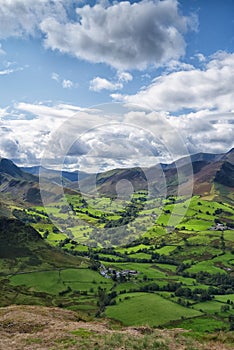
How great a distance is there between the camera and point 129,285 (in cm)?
15500

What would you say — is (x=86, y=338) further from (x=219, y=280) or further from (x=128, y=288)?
(x=219, y=280)

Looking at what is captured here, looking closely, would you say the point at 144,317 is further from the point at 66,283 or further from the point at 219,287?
the point at 219,287

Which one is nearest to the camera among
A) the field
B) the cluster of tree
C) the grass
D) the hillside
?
the hillside

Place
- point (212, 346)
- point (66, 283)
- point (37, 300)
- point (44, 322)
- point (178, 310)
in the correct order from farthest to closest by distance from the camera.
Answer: point (66, 283) → point (37, 300) → point (178, 310) → point (44, 322) → point (212, 346)

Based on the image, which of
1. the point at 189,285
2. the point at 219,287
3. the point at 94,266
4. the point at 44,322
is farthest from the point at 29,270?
the point at 44,322

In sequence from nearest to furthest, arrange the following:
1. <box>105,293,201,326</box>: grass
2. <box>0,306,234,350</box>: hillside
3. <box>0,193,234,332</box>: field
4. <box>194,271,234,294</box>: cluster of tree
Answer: <box>0,306,234,350</box>: hillside < <box>105,293,201,326</box>: grass < <box>0,193,234,332</box>: field < <box>194,271,234,294</box>: cluster of tree

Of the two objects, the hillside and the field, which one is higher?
the hillside

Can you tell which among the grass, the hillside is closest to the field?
the grass

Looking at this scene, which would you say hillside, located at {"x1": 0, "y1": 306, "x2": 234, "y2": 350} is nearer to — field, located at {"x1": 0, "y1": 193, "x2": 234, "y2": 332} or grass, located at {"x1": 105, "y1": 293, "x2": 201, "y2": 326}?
field, located at {"x1": 0, "y1": 193, "x2": 234, "y2": 332}

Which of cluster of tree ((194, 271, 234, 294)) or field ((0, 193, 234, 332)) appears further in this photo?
cluster of tree ((194, 271, 234, 294))

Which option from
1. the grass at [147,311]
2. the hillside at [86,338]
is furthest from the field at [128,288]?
the hillside at [86,338]

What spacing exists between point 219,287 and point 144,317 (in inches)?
2887

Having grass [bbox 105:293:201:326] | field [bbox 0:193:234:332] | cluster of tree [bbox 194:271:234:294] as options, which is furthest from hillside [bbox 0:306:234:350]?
cluster of tree [bbox 194:271:234:294]

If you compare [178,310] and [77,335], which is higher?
[77,335]
